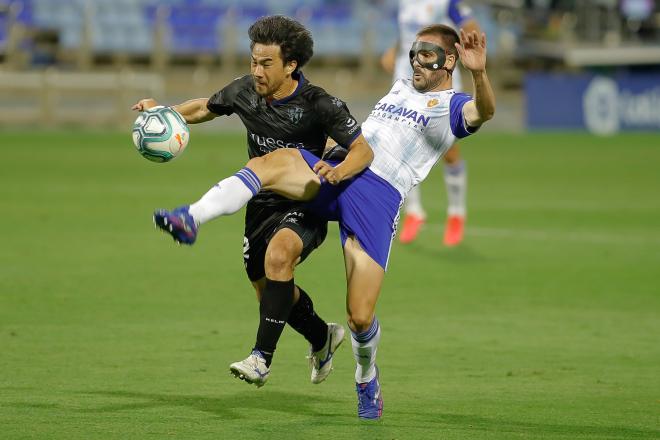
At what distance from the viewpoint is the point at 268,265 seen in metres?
5.86

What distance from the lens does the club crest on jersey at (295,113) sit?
609 cm

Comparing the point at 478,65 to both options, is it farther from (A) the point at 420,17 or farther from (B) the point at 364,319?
(A) the point at 420,17

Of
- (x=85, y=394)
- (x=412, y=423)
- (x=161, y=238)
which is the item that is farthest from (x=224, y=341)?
(x=161, y=238)

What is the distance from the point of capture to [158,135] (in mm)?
6113

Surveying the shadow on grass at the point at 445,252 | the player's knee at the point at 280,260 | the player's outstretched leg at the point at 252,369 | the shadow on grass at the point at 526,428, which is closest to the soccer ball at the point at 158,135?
the player's knee at the point at 280,260

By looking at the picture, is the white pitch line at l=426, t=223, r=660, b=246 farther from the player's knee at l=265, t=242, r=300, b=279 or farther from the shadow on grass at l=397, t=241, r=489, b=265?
the player's knee at l=265, t=242, r=300, b=279

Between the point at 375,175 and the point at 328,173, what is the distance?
0.42 meters

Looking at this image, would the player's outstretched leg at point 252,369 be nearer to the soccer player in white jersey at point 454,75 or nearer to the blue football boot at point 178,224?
the blue football boot at point 178,224

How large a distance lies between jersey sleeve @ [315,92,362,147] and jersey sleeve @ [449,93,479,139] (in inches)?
19.5

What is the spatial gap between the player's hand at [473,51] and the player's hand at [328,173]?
820 millimetres

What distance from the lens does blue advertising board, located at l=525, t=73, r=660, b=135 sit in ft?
103

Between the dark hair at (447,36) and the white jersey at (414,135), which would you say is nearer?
the white jersey at (414,135)

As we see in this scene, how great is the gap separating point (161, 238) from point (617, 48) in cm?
2226

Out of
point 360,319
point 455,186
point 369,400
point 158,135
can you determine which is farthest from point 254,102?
point 455,186
